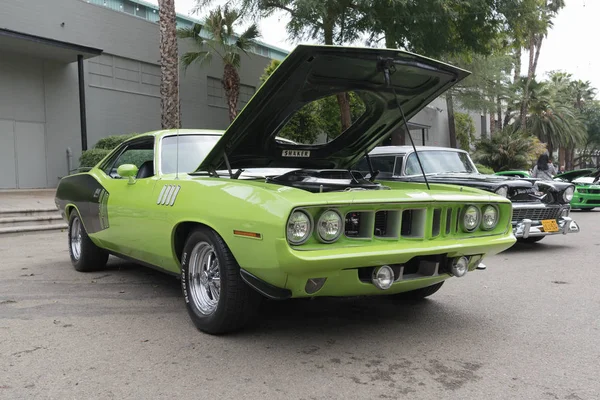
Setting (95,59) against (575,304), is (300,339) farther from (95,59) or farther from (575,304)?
(95,59)

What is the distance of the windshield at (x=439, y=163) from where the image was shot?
27.3 feet

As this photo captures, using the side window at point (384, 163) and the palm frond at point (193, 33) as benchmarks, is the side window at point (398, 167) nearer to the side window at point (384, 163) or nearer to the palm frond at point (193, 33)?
the side window at point (384, 163)

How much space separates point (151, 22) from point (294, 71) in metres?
18.4

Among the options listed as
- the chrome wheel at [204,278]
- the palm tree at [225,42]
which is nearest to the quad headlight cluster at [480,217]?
the chrome wheel at [204,278]

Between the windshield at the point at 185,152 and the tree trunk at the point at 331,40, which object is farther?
the tree trunk at the point at 331,40

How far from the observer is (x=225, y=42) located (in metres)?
19.5

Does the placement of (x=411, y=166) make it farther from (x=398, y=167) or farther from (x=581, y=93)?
(x=581, y=93)

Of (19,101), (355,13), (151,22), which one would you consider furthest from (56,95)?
(355,13)

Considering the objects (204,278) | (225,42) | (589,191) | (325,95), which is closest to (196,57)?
(225,42)

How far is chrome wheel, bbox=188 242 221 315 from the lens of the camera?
3.76 m

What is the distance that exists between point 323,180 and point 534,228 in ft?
14.0

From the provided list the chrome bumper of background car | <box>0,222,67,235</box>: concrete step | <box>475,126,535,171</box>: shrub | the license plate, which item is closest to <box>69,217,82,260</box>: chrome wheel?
<box>0,222,67,235</box>: concrete step

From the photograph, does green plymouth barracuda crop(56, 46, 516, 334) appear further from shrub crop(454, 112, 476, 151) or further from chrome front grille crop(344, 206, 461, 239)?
shrub crop(454, 112, 476, 151)

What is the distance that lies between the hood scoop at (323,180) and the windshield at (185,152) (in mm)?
767
